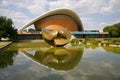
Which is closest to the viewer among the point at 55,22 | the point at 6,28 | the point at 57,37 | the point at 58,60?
the point at 58,60

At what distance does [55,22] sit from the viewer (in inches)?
2181

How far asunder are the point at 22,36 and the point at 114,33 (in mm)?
24591

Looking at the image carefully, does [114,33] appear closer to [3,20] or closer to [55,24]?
[55,24]

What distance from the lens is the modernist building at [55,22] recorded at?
170ft

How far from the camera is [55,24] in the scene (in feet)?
182

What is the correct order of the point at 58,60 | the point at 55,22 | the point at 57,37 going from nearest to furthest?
the point at 58,60 < the point at 57,37 < the point at 55,22

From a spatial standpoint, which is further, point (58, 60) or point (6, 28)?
point (6, 28)

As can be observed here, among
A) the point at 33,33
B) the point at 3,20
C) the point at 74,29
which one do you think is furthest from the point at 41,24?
the point at 3,20

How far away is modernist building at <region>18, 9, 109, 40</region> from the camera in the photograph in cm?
5169

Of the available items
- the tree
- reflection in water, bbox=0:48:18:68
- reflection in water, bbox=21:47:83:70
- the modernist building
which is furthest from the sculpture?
the modernist building

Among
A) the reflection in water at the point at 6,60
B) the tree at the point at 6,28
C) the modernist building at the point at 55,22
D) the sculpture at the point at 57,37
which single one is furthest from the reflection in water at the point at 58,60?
the modernist building at the point at 55,22

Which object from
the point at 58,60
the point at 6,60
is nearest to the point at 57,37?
the point at 58,60

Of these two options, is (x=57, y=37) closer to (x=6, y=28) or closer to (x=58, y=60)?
(x=58, y=60)

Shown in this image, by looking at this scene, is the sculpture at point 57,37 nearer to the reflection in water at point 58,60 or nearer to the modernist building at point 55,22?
the reflection in water at point 58,60
